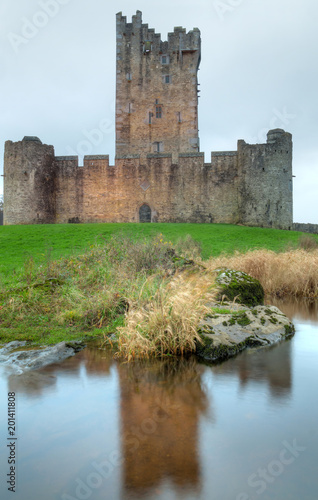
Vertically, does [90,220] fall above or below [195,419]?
above

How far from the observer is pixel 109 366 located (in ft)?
20.5

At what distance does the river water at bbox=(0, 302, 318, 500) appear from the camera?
133 inches

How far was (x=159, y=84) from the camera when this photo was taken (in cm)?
3825

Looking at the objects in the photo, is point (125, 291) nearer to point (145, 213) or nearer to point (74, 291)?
point (74, 291)

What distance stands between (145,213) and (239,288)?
2341cm

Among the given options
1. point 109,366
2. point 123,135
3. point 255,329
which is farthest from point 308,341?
point 123,135

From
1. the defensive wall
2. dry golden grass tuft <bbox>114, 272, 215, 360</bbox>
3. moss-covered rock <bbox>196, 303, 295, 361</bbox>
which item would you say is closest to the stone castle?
the defensive wall

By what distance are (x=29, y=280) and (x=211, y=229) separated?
649 inches

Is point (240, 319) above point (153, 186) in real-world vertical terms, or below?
below

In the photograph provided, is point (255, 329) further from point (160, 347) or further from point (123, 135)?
point (123, 135)

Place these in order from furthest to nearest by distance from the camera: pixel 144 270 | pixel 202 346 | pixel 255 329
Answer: pixel 144 270 < pixel 255 329 < pixel 202 346

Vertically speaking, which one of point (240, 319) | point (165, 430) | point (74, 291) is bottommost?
point (165, 430)

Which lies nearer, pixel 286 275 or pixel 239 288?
pixel 239 288

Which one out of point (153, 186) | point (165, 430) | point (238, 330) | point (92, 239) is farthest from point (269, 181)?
point (165, 430)
